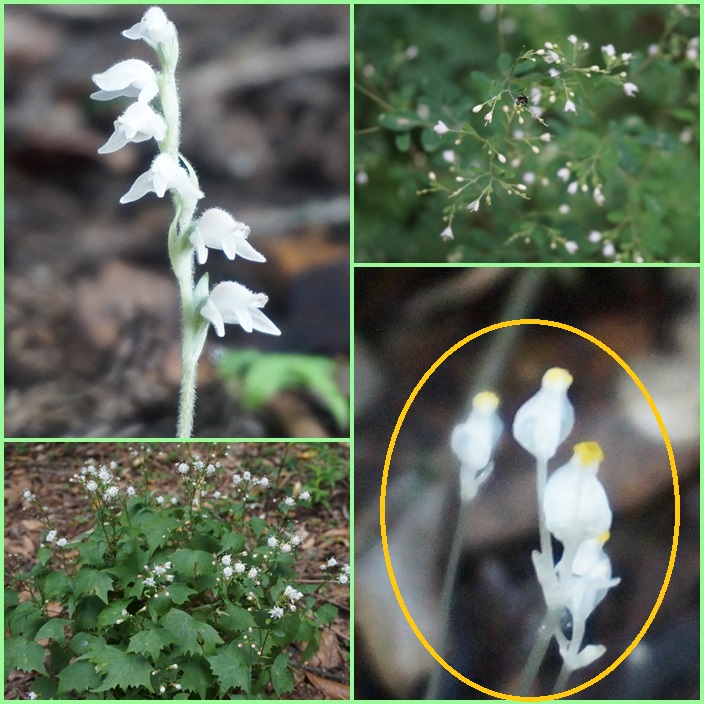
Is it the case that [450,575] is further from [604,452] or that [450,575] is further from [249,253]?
[249,253]

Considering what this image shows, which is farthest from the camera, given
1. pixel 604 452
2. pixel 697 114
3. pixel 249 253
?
pixel 697 114

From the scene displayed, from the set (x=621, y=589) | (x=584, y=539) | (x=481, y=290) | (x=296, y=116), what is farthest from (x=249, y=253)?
(x=621, y=589)

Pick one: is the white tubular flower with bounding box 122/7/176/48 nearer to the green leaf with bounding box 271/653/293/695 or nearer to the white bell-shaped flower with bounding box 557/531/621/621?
the green leaf with bounding box 271/653/293/695

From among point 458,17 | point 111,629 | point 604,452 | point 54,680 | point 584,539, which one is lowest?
point 54,680

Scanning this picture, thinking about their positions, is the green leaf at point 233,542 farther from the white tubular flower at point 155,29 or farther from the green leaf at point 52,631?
the white tubular flower at point 155,29

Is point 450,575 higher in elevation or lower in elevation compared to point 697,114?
lower

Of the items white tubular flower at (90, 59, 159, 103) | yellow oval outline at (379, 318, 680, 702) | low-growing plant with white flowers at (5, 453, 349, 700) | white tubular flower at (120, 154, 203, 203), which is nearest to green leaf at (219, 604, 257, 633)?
low-growing plant with white flowers at (5, 453, 349, 700)

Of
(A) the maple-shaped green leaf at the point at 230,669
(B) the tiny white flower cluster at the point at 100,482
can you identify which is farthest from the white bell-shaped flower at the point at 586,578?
(B) the tiny white flower cluster at the point at 100,482

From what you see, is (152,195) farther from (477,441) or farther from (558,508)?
(558,508)
